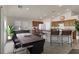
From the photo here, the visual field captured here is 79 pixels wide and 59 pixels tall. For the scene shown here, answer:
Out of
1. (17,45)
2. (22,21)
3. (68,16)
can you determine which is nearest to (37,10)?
(22,21)

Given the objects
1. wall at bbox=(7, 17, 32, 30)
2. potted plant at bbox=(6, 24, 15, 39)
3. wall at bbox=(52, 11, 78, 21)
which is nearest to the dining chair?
potted plant at bbox=(6, 24, 15, 39)

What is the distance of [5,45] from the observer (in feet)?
5.94

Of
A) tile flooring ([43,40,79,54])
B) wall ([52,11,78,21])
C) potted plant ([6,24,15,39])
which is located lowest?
tile flooring ([43,40,79,54])

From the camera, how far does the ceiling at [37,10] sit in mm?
1772

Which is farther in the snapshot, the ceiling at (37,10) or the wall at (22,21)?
the wall at (22,21)

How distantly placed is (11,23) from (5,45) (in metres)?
0.38

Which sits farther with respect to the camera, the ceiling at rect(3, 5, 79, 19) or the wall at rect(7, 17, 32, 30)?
the wall at rect(7, 17, 32, 30)

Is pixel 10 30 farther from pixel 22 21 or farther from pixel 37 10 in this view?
pixel 37 10

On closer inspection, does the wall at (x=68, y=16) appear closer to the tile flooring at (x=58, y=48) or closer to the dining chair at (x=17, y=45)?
the tile flooring at (x=58, y=48)

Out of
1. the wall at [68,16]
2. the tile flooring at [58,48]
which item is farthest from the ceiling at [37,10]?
the tile flooring at [58,48]

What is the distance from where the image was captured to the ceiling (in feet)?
5.82

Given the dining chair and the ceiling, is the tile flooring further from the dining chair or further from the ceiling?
the ceiling

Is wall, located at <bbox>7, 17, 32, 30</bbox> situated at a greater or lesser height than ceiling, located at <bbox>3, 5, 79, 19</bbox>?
lesser
